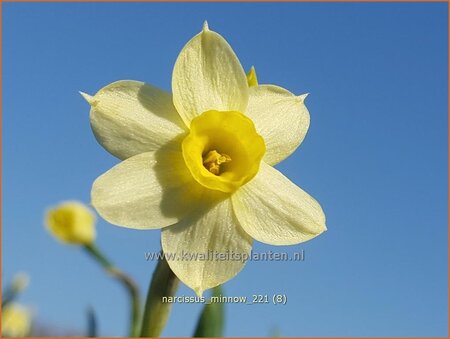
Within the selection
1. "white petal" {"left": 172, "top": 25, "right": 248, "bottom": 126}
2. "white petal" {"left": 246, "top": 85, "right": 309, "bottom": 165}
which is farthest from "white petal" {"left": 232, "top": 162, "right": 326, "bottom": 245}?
"white petal" {"left": 172, "top": 25, "right": 248, "bottom": 126}

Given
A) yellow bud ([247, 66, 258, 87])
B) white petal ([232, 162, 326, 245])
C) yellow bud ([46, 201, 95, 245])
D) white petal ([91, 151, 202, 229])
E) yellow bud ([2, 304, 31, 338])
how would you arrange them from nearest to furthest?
1. white petal ([91, 151, 202, 229])
2. white petal ([232, 162, 326, 245])
3. yellow bud ([247, 66, 258, 87])
4. yellow bud ([46, 201, 95, 245])
5. yellow bud ([2, 304, 31, 338])

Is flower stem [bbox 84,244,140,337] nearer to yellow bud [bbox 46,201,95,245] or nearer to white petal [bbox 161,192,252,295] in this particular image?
yellow bud [bbox 46,201,95,245]

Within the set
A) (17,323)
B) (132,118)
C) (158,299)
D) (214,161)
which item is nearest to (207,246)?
(158,299)

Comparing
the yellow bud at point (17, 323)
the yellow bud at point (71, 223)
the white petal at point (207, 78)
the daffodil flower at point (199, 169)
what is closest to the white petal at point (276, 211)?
the daffodil flower at point (199, 169)

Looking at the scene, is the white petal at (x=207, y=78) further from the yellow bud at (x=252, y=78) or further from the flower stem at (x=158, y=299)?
the flower stem at (x=158, y=299)

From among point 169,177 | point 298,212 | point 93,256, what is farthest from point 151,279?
point 93,256

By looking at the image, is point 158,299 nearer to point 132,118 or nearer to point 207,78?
point 132,118
